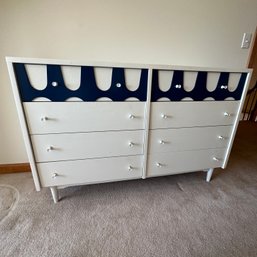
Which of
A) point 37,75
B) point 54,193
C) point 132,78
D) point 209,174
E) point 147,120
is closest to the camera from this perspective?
point 37,75

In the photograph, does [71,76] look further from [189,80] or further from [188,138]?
[188,138]

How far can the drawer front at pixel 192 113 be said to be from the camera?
41.8 inches

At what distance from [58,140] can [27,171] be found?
0.81 meters

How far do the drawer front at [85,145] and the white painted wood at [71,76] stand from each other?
11.3 inches

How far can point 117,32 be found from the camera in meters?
1.26

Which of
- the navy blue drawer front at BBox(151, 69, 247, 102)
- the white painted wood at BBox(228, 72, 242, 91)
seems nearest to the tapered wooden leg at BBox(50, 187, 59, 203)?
the navy blue drawer front at BBox(151, 69, 247, 102)

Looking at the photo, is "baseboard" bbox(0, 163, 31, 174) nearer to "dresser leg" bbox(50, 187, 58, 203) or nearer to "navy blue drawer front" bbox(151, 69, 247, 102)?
"dresser leg" bbox(50, 187, 58, 203)

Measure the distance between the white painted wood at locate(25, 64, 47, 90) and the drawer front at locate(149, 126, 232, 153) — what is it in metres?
0.70

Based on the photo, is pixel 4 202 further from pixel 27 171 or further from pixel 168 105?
pixel 168 105

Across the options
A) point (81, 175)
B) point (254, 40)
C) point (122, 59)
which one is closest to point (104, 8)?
point (122, 59)

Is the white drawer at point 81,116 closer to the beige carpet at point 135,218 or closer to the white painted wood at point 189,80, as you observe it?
the white painted wood at point 189,80

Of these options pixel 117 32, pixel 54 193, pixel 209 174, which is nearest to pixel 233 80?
pixel 209 174

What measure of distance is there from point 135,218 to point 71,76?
0.96m

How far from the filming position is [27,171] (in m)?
1.52
